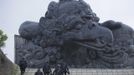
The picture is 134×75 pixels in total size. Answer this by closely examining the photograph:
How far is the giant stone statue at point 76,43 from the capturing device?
43719 millimetres

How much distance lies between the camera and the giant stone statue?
1721 inches

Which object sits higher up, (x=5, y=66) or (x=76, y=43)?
(x=76, y=43)

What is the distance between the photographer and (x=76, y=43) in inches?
1735

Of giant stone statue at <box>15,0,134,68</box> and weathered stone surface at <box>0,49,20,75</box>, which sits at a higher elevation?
giant stone statue at <box>15,0,134,68</box>

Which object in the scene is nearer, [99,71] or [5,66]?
[5,66]

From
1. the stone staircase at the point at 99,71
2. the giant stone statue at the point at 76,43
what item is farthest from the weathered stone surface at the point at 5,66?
the giant stone statue at the point at 76,43

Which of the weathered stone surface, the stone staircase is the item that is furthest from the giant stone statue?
the weathered stone surface

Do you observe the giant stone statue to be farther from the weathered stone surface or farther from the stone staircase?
the weathered stone surface

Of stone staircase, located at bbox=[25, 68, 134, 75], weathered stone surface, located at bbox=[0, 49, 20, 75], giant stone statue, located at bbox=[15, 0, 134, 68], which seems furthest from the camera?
giant stone statue, located at bbox=[15, 0, 134, 68]

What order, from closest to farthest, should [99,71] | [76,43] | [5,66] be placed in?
[5,66] → [99,71] → [76,43]

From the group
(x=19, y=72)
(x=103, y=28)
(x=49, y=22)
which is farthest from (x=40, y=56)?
(x=19, y=72)

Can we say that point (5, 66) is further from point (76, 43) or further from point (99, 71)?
point (76, 43)

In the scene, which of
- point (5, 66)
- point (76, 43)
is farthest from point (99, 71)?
point (5, 66)

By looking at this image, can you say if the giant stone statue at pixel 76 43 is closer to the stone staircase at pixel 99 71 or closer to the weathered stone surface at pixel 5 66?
the stone staircase at pixel 99 71
